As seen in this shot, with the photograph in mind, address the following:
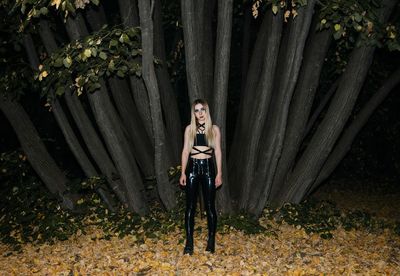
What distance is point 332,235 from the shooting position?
245 inches

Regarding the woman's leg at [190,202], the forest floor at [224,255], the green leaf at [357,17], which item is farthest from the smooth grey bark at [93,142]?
the green leaf at [357,17]

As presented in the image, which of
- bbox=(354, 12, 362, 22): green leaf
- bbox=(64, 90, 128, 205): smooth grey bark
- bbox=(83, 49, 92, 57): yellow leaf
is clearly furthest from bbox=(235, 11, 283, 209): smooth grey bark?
bbox=(83, 49, 92, 57): yellow leaf

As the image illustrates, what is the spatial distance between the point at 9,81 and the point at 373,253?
574cm

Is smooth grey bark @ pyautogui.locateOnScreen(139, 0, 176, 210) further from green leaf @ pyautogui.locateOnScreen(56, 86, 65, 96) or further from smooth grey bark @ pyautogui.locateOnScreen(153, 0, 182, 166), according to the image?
green leaf @ pyautogui.locateOnScreen(56, 86, 65, 96)

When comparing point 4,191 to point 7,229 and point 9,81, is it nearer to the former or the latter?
point 7,229

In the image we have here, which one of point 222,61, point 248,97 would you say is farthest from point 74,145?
point 248,97

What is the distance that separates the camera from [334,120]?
6.39 m

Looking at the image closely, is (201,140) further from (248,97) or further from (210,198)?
(248,97)

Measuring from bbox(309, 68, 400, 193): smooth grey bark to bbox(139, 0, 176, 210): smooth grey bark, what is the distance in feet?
9.00

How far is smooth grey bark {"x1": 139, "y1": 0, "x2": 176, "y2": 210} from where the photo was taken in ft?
16.0

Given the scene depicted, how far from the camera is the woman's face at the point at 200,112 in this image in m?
5.16

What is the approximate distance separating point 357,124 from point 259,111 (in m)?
2.06

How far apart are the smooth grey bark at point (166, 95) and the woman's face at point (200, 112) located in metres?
1.92

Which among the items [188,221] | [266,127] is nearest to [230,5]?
[266,127]
